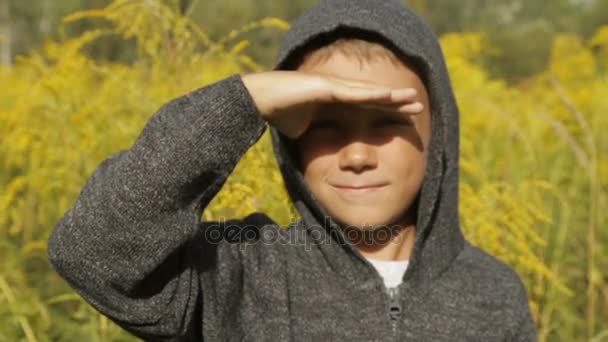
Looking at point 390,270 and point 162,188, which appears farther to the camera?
point 390,270

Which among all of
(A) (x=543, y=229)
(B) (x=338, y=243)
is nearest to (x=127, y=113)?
(B) (x=338, y=243)

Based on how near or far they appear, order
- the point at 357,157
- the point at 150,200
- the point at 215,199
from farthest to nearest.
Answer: the point at 215,199 → the point at 357,157 → the point at 150,200

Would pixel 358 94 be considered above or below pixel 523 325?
above

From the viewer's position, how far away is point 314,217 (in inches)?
57.4

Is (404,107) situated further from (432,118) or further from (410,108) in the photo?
(432,118)

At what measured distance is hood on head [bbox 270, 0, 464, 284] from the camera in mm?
1360

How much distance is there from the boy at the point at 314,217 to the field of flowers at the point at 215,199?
187 mm

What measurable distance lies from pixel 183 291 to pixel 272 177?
1.39 ft

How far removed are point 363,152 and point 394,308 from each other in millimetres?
294

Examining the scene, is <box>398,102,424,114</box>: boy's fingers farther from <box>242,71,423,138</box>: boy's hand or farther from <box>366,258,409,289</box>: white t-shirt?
<box>366,258,409,289</box>: white t-shirt

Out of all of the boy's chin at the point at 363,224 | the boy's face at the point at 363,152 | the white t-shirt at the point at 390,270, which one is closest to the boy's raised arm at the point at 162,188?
the boy's face at the point at 363,152

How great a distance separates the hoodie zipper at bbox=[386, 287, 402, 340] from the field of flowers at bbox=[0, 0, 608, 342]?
308mm

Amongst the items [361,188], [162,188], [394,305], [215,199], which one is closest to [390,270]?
[394,305]

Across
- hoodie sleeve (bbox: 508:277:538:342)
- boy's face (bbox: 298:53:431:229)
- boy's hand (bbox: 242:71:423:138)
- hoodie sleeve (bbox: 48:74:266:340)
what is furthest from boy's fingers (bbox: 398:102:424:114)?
hoodie sleeve (bbox: 508:277:538:342)
